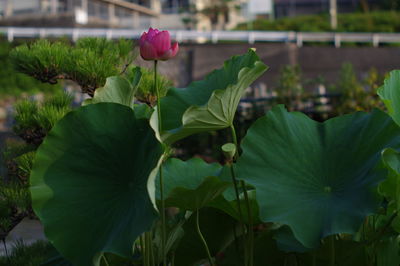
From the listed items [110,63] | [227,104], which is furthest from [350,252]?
[110,63]

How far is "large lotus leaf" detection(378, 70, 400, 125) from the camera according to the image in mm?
1727

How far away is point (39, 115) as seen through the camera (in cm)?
254

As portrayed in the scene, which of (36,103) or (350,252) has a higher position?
(36,103)

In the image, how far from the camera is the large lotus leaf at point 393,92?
1.73 m

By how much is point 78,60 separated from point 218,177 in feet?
3.24

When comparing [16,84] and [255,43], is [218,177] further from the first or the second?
[255,43]

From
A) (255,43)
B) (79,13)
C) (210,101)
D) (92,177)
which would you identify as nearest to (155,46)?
(210,101)

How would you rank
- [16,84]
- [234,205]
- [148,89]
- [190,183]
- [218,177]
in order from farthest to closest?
[16,84] → [148,89] → [190,183] → [234,205] → [218,177]

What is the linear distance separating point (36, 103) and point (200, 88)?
0.95m

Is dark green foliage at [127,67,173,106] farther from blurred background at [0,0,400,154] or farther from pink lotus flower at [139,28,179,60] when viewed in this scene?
blurred background at [0,0,400,154]

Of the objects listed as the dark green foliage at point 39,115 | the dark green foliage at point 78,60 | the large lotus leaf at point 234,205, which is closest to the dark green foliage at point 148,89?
the dark green foliage at point 78,60

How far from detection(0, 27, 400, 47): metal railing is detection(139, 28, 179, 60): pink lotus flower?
852 inches

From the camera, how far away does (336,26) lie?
32.9 metres

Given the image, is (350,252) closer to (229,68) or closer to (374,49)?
(229,68)
